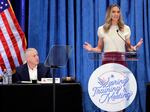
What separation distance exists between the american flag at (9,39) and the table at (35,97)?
6.27ft

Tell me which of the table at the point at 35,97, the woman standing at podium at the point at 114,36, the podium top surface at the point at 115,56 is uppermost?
the woman standing at podium at the point at 114,36

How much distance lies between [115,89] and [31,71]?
1696 millimetres

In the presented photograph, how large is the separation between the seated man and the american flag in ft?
2.56

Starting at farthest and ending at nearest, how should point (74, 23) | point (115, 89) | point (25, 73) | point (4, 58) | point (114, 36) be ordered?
1. point (74, 23)
2. point (4, 58)
3. point (25, 73)
4. point (114, 36)
5. point (115, 89)

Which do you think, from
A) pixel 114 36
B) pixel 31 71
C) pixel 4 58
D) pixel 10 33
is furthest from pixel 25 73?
pixel 114 36

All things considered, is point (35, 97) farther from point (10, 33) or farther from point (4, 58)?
point (10, 33)

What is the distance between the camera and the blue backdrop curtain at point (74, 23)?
18.7 ft

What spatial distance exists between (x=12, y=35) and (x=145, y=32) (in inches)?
85.4

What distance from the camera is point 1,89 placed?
363 cm

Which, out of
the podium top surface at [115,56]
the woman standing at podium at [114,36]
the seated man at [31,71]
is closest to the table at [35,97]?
the podium top surface at [115,56]

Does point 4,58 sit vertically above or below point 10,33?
below

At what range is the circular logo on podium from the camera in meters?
3.42

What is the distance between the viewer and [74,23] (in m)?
5.89

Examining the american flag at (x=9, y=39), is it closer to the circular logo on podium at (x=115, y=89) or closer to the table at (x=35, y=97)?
the table at (x=35, y=97)
